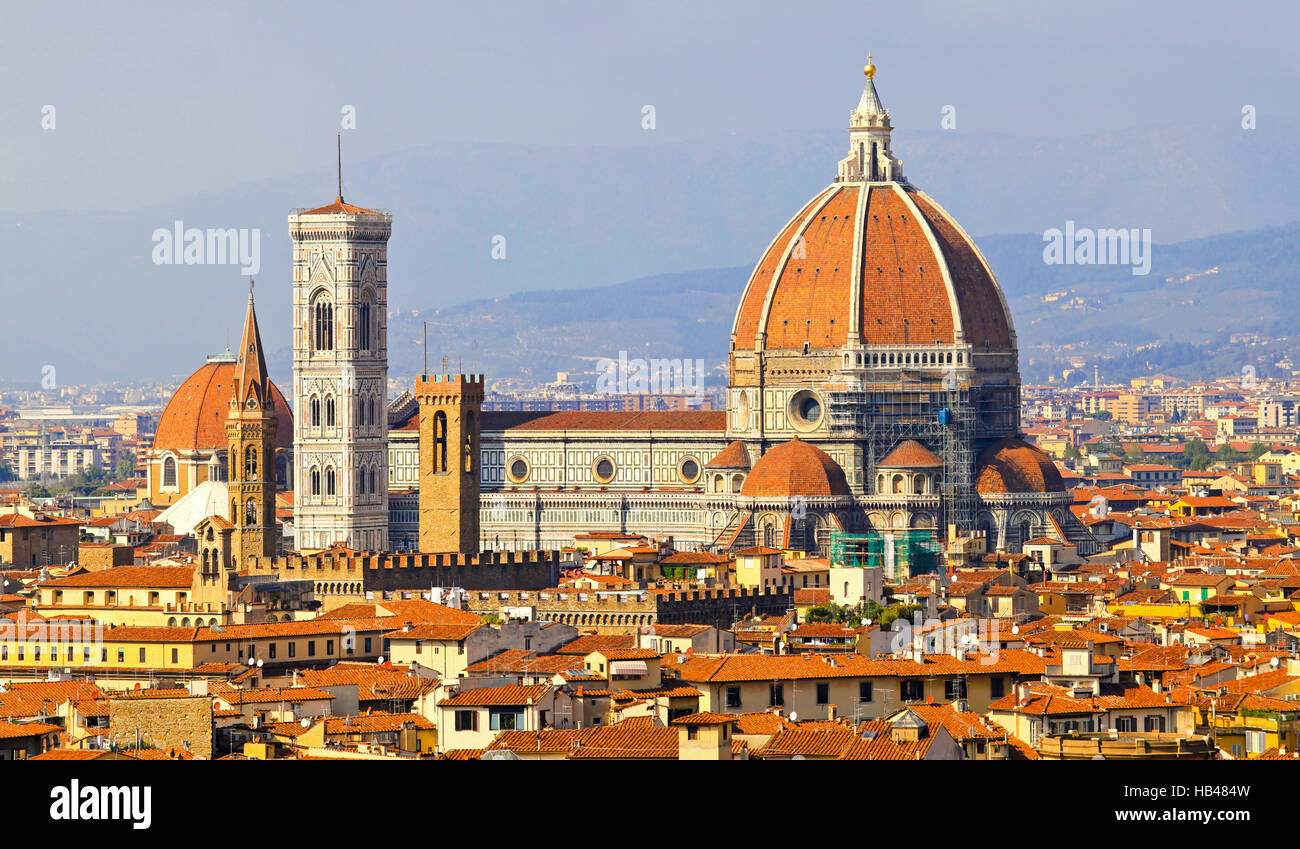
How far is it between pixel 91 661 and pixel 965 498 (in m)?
66.8

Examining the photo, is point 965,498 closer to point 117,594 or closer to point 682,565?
point 682,565

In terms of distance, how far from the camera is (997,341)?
133875mm

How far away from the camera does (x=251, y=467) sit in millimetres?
99812

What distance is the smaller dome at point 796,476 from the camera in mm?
123750

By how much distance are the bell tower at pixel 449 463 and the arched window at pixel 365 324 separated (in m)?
18.2

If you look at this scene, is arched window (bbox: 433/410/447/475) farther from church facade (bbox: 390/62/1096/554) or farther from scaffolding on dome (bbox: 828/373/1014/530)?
scaffolding on dome (bbox: 828/373/1014/530)

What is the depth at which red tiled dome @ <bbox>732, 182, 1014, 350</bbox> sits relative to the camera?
131m

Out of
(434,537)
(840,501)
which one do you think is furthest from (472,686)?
(840,501)

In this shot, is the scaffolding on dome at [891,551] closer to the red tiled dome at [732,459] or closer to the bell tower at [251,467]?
the red tiled dome at [732,459]

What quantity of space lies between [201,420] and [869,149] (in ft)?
121

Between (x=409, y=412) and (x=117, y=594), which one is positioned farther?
(x=409, y=412)
